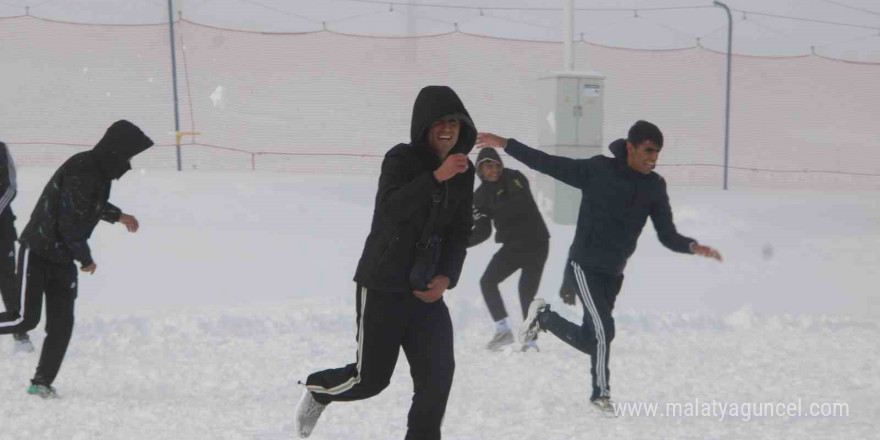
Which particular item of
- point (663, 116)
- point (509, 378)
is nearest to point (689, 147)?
point (663, 116)

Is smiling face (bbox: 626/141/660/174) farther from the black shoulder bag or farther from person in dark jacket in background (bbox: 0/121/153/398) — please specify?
person in dark jacket in background (bbox: 0/121/153/398)

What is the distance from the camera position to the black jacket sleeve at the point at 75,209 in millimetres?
5129

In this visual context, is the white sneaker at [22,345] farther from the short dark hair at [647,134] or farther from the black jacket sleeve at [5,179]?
the short dark hair at [647,134]

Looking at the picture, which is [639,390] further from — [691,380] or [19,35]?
[19,35]

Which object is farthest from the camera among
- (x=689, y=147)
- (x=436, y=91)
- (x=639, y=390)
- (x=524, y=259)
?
(x=689, y=147)

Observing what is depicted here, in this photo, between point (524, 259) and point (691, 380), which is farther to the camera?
point (524, 259)

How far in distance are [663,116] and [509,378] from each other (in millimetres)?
17805

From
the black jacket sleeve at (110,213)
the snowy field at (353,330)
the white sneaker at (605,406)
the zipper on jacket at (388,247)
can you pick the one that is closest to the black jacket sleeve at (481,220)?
the snowy field at (353,330)

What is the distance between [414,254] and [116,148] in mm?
2369

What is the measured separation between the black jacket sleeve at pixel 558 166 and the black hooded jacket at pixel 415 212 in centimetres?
152

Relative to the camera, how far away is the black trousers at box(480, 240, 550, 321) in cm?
716

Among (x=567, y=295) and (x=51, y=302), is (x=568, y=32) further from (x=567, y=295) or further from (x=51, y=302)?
(x=51, y=302)

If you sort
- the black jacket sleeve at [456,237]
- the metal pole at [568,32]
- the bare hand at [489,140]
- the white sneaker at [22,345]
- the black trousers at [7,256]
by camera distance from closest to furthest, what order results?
the black jacket sleeve at [456,237] → the bare hand at [489,140] → the white sneaker at [22,345] → the black trousers at [7,256] → the metal pole at [568,32]

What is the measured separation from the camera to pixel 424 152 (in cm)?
369
